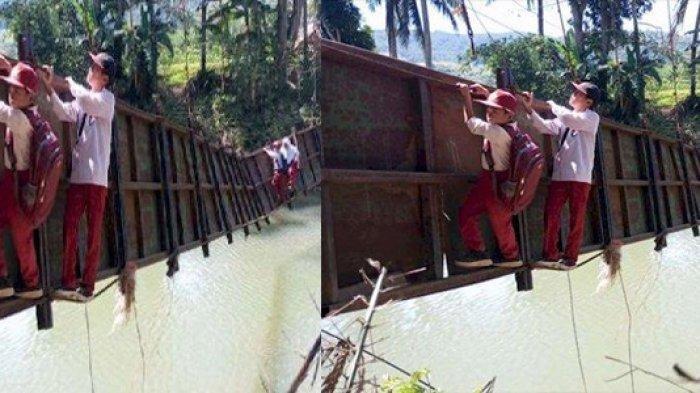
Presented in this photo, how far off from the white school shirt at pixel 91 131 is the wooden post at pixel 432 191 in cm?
81

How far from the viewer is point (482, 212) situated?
99.3 inches

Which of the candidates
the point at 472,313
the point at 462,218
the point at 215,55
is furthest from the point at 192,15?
the point at 472,313

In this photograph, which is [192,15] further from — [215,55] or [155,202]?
[155,202]

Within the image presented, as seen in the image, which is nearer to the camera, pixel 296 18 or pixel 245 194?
pixel 296 18

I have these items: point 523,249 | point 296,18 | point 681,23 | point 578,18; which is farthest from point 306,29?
point 681,23

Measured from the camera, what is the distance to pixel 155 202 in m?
2.29

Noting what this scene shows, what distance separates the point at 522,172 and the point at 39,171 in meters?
1.27

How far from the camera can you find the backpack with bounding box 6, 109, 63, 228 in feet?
6.00

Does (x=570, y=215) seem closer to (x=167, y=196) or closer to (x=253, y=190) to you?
(x=253, y=190)

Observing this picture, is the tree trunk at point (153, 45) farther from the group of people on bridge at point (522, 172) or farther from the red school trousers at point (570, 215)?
the red school trousers at point (570, 215)

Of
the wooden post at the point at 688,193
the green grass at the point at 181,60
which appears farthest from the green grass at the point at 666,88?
the green grass at the point at 181,60

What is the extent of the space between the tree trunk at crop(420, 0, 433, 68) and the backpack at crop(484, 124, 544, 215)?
0.27 m

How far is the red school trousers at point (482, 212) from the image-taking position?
2.50m

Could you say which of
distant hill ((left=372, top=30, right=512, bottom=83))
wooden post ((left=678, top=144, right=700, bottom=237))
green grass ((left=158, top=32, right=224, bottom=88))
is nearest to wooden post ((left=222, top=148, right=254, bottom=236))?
green grass ((left=158, top=32, right=224, bottom=88))
